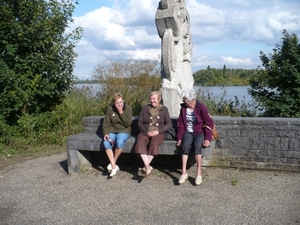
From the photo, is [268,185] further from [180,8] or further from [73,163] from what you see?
[180,8]

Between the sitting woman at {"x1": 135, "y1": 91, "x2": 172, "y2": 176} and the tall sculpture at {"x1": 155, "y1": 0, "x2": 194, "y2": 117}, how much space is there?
825 mm

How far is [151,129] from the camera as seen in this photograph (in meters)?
5.20

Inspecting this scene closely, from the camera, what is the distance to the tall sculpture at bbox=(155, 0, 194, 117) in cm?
598

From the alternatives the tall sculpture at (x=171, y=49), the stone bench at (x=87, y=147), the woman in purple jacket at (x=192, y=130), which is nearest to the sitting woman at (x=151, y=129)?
the stone bench at (x=87, y=147)

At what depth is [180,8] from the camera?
6465 mm

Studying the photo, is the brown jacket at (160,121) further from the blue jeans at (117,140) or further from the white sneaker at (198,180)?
the white sneaker at (198,180)

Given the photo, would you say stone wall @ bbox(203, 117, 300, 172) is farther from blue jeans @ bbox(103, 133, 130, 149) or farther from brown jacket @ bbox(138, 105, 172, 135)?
blue jeans @ bbox(103, 133, 130, 149)

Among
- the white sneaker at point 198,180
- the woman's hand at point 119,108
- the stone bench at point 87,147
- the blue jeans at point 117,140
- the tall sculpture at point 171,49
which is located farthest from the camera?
the tall sculpture at point 171,49

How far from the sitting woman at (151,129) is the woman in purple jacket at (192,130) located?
256 mm

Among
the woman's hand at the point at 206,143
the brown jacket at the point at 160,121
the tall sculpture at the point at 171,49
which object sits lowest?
the woman's hand at the point at 206,143

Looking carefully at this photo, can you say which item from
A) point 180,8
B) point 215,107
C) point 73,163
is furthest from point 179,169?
point 215,107

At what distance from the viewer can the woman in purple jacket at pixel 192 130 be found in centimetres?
477

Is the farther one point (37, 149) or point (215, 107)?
point (215, 107)

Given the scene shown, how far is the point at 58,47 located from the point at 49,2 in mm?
1202
